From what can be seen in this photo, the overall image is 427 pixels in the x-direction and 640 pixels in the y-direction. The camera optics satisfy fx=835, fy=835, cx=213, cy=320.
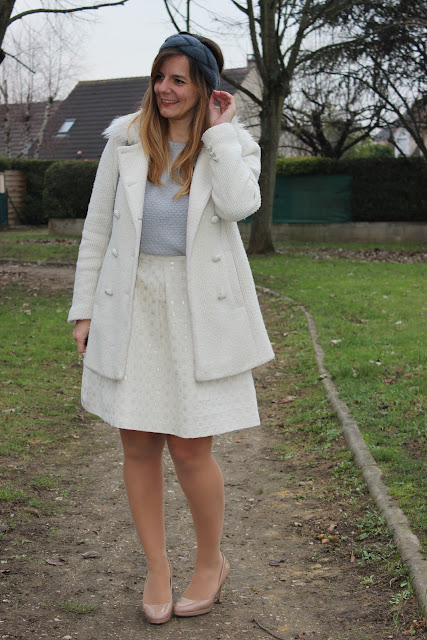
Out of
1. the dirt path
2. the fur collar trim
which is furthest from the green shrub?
the fur collar trim

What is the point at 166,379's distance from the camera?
3.07 metres

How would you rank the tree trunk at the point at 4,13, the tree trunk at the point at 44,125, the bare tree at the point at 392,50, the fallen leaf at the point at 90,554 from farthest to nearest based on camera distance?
1. the tree trunk at the point at 44,125
2. the bare tree at the point at 392,50
3. the tree trunk at the point at 4,13
4. the fallen leaf at the point at 90,554

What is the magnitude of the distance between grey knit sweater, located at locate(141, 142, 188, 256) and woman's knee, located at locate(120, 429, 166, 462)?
685mm

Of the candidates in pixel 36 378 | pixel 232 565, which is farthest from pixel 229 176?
pixel 36 378

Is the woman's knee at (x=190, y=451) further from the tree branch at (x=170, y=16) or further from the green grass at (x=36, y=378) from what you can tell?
the tree branch at (x=170, y=16)

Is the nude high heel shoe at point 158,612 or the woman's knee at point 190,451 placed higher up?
the woman's knee at point 190,451

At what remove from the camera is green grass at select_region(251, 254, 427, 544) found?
485 cm

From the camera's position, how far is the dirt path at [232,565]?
124 inches

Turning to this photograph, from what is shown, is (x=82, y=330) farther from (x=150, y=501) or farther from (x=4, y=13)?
(x=4, y=13)

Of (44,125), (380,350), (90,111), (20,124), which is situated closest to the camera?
(380,350)

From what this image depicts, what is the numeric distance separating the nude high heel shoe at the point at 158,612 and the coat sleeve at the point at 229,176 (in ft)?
4.91

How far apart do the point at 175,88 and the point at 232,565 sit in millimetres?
2144

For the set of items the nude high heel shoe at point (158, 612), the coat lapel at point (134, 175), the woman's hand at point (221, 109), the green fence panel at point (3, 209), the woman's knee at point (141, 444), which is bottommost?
the green fence panel at point (3, 209)

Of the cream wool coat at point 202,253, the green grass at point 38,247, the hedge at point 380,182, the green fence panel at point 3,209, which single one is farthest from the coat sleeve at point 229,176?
the green fence panel at point 3,209
